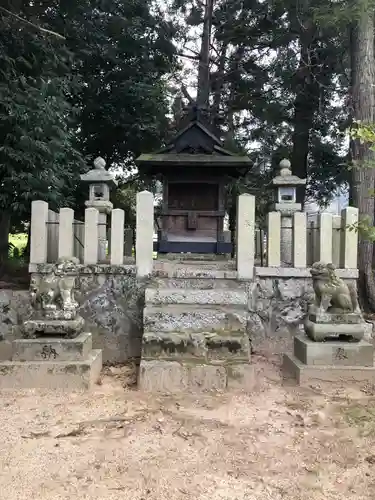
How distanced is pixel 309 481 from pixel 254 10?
14.2 metres

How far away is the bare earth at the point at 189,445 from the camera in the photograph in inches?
103

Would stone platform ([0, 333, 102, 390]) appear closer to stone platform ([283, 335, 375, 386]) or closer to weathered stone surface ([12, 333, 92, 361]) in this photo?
weathered stone surface ([12, 333, 92, 361])

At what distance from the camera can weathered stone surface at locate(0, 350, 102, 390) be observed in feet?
14.5

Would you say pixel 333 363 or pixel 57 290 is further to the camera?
pixel 57 290

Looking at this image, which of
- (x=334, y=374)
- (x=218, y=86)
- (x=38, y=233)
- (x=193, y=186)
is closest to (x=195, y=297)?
(x=334, y=374)

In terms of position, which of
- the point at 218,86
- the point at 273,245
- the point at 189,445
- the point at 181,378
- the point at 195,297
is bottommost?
the point at 189,445

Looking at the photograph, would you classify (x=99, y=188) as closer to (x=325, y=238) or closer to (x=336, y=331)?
(x=325, y=238)

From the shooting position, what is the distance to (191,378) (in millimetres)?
4480

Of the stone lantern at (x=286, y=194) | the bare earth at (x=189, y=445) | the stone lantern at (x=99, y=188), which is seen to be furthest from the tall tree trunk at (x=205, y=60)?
the bare earth at (x=189, y=445)

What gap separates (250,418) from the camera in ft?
12.4

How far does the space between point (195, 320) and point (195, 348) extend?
461mm

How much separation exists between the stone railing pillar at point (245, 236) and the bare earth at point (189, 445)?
1902mm

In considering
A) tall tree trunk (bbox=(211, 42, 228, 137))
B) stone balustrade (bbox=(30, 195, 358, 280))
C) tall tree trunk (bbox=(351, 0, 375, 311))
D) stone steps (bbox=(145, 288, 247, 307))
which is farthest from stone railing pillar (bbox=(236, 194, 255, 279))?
tall tree trunk (bbox=(211, 42, 228, 137))

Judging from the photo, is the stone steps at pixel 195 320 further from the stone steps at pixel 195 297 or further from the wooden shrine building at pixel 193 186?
the wooden shrine building at pixel 193 186
